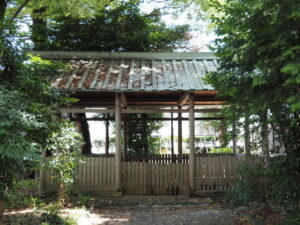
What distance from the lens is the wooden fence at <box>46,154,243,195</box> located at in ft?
30.9

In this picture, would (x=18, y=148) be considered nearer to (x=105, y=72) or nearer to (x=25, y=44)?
(x=25, y=44)

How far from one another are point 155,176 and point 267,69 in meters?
6.41

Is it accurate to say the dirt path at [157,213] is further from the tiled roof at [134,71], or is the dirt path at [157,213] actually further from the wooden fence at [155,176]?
the tiled roof at [134,71]

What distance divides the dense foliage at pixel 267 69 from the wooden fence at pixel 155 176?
4.00 metres

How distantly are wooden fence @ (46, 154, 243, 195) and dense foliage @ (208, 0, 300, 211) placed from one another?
400 centimetres

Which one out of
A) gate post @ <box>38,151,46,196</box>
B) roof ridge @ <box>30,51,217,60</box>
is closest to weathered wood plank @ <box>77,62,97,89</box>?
roof ridge @ <box>30,51,217,60</box>

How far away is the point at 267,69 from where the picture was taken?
3762mm

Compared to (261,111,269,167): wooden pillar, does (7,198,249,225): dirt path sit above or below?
below

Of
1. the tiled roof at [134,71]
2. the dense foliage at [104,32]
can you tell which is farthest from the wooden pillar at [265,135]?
the dense foliage at [104,32]

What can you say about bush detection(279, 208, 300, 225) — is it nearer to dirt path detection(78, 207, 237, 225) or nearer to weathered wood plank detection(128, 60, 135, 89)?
dirt path detection(78, 207, 237, 225)

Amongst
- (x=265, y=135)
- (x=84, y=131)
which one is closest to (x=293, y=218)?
(x=265, y=135)

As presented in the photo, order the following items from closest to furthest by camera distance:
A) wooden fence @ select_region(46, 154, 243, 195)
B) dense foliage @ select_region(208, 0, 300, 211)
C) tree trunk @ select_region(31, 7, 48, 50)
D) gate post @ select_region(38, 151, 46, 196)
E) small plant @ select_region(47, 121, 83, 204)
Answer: dense foliage @ select_region(208, 0, 300, 211) < small plant @ select_region(47, 121, 83, 204) < gate post @ select_region(38, 151, 46, 196) < wooden fence @ select_region(46, 154, 243, 195) < tree trunk @ select_region(31, 7, 48, 50)

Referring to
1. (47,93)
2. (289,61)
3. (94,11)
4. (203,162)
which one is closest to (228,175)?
(203,162)

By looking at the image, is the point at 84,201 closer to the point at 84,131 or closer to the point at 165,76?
the point at 165,76
